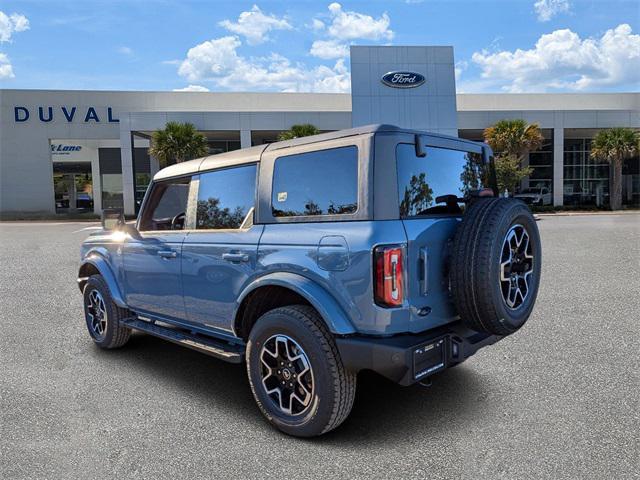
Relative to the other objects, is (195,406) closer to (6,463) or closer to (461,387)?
(6,463)

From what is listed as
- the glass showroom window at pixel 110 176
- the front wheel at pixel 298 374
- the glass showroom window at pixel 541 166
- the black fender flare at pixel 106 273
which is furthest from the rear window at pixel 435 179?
the glass showroom window at pixel 110 176

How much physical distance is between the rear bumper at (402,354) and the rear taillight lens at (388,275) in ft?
0.79

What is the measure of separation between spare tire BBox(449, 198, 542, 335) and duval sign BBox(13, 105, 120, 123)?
36.5 metres

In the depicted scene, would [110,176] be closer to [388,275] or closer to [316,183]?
[316,183]

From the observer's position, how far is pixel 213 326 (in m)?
3.78

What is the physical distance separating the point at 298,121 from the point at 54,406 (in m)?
29.2

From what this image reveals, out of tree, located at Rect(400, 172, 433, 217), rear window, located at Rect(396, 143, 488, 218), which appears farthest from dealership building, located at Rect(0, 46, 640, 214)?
tree, located at Rect(400, 172, 433, 217)

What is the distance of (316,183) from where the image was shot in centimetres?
316

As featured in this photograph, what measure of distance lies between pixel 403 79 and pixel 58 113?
80.9 feet

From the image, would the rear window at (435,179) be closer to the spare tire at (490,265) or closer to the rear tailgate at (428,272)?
the rear tailgate at (428,272)

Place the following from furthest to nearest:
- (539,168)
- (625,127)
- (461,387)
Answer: (539,168), (625,127), (461,387)

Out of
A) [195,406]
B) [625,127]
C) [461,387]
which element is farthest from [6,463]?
[625,127]

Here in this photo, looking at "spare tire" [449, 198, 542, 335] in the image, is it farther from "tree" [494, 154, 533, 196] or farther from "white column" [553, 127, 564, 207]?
"white column" [553, 127, 564, 207]

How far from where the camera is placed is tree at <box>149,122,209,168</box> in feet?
93.1
